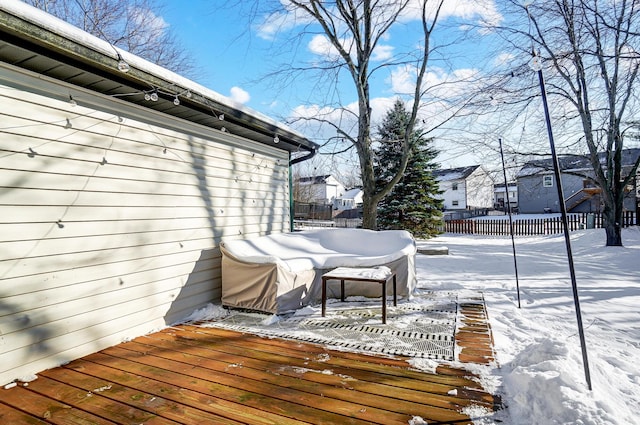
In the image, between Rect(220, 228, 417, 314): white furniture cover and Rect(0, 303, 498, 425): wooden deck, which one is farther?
Rect(220, 228, 417, 314): white furniture cover

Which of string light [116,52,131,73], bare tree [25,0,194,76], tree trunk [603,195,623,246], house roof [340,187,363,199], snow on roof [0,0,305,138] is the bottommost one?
tree trunk [603,195,623,246]

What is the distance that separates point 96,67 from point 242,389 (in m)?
2.58

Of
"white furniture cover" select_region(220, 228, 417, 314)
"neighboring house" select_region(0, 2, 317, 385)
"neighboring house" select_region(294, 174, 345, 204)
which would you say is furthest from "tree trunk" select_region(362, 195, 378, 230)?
"neighboring house" select_region(294, 174, 345, 204)

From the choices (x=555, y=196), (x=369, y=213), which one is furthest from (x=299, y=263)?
(x=555, y=196)

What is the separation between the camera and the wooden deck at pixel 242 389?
5.93ft

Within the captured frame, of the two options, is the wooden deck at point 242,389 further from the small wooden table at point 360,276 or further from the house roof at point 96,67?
the house roof at point 96,67

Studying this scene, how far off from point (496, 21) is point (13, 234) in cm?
971

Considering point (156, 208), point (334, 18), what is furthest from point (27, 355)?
point (334, 18)

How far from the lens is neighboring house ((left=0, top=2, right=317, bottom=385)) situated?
220 centimetres

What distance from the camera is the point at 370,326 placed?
3.24 meters

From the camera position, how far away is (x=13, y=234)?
221cm

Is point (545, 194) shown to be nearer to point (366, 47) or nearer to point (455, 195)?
point (455, 195)

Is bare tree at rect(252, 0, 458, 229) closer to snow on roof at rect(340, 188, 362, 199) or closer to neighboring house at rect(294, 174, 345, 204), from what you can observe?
neighboring house at rect(294, 174, 345, 204)

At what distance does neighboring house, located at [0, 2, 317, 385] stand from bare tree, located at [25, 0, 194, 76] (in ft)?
28.9
